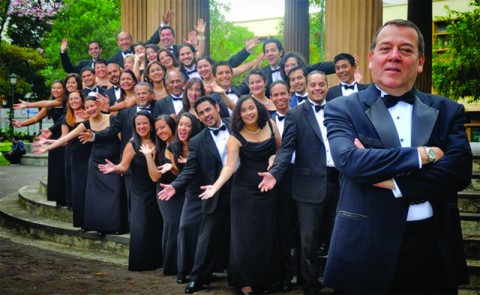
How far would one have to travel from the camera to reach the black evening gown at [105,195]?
33.6 ft

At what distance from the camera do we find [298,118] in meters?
7.47

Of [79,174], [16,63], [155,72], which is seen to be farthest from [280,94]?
[16,63]

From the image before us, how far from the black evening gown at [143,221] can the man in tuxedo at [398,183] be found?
5.95 m

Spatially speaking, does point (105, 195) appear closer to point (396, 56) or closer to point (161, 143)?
point (161, 143)

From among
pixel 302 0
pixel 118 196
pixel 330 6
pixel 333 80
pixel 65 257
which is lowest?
pixel 65 257

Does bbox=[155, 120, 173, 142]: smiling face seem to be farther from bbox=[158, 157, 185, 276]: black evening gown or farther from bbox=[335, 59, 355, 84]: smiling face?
bbox=[335, 59, 355, 84]: smiling face

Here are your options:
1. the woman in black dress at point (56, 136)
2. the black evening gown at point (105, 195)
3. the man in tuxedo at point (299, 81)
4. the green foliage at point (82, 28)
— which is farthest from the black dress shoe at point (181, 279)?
the green foliage at point (82, 28)

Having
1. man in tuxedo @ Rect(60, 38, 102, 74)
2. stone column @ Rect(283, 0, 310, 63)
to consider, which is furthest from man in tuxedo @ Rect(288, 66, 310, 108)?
stone column @ Rect(283, 0, 310, 63)

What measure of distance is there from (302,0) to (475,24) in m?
13.9

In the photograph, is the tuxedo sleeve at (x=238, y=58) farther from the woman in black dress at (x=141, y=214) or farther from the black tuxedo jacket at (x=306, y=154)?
the black tuxedo jacket at (x=306, y=154)

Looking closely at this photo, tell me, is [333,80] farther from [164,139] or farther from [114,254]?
[114,254]

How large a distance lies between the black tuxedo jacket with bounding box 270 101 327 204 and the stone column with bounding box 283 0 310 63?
10923mm

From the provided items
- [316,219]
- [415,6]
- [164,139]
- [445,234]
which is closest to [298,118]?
[316,219]

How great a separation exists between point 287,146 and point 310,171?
0.36 meters
